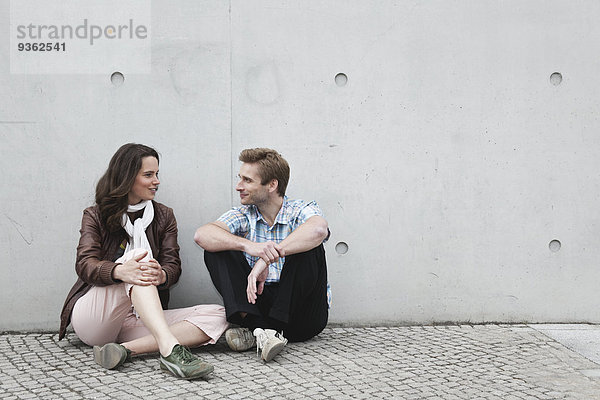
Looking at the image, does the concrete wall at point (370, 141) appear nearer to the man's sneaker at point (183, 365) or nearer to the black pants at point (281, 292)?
the black pants at point (281, 292)

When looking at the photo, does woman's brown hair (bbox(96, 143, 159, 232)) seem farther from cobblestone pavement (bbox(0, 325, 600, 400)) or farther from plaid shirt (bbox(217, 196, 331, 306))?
cobblestone pavement (bbox(0, 325, 600, 400))

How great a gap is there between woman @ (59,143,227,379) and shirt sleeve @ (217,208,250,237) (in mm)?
371

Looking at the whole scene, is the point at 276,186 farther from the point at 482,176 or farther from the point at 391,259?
the point at 482,176

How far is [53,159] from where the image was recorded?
537 centimetres

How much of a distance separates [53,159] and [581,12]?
3.86 metres

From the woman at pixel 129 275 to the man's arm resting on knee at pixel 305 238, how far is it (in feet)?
2.08

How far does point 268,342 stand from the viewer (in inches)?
177

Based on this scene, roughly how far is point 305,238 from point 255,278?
0.38 metres

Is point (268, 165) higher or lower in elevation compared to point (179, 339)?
higher

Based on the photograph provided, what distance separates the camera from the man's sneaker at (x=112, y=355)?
171 inches

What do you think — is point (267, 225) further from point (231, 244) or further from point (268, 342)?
point (268, 342)

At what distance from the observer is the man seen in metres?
4.63

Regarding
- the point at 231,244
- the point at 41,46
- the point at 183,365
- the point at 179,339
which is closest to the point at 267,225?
the point at 231,244

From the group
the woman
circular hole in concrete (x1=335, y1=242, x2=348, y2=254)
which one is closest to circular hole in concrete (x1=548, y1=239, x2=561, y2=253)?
circular hole in concrete (x1=335, y1=242, x2=348, y2=254)
